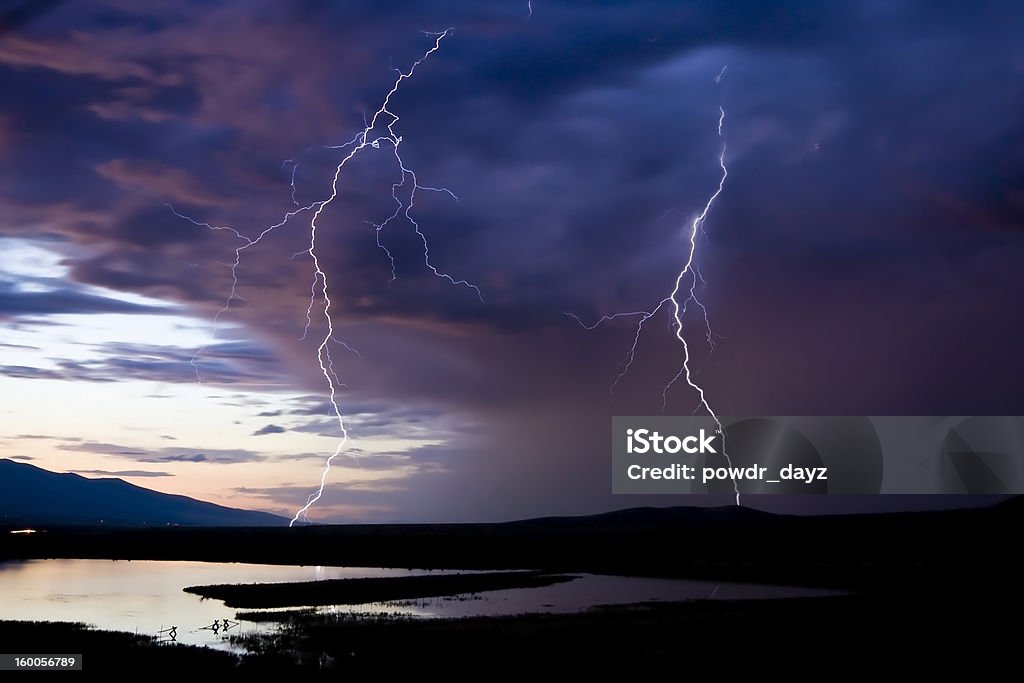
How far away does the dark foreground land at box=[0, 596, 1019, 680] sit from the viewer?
19875mm

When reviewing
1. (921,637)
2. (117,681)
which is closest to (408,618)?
(117,681)

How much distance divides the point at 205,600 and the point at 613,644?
1892 cm

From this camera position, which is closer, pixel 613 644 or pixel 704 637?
pixel 613 644

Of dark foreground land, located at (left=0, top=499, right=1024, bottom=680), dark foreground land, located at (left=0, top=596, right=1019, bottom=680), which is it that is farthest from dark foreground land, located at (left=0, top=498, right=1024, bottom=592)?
dark foreground land, located at (left=0, top=596, right=1019, bottom=680)

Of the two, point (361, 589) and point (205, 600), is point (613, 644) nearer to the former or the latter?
point (361, 589)

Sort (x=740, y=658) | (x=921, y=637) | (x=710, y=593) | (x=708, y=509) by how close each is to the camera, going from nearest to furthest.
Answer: (x=740, y=658) < (x=921, y=637) < (x=710, y=593) < (x=708, y=509)

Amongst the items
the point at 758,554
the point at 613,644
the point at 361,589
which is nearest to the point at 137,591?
the point at 361,589

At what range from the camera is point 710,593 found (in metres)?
35.2

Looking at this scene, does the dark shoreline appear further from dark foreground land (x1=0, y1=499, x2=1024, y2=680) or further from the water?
dark foreground land (x1=0, y1=499, x2=1024, y2=680)

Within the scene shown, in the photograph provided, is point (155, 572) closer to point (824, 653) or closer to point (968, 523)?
point (824, 653)

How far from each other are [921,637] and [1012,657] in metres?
3.11

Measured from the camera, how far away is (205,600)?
113 ft

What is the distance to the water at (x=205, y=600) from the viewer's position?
28.6 m

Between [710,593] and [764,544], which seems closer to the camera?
[710,593]
